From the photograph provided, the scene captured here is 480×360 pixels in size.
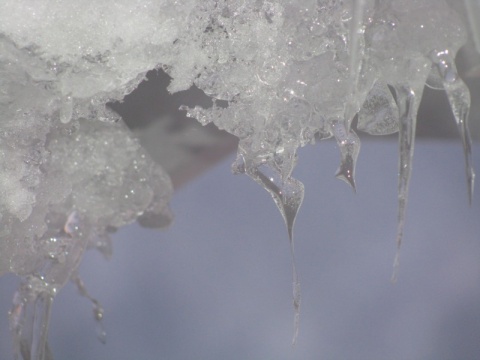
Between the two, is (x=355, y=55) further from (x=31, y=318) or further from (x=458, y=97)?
(x=31, y=318)

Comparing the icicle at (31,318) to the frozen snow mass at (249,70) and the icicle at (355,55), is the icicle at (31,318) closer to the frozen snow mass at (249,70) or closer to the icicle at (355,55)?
the frozen snow mass at (249,70)

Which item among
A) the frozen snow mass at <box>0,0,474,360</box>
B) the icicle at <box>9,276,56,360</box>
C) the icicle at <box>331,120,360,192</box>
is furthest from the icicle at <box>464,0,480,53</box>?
the icicle at <box>9,276,56,360</box>

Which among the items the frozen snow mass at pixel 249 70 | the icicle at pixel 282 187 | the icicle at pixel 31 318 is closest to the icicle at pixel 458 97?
the frozen snow mass at pixel 249 70

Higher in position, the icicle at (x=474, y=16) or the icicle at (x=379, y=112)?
the icicle at (x=474, y=16)

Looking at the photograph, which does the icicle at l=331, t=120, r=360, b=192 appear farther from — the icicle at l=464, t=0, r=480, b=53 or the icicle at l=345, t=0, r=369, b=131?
the icicle at l=464, t=0, r=480, b=53

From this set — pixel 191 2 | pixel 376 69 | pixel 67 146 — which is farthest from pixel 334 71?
pixel 67 146

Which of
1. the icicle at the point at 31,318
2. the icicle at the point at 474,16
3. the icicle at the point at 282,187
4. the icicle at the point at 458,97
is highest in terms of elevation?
the icicle at the point at 474,16

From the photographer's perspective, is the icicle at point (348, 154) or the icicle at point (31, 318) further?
the icicle at point (31, 318)
